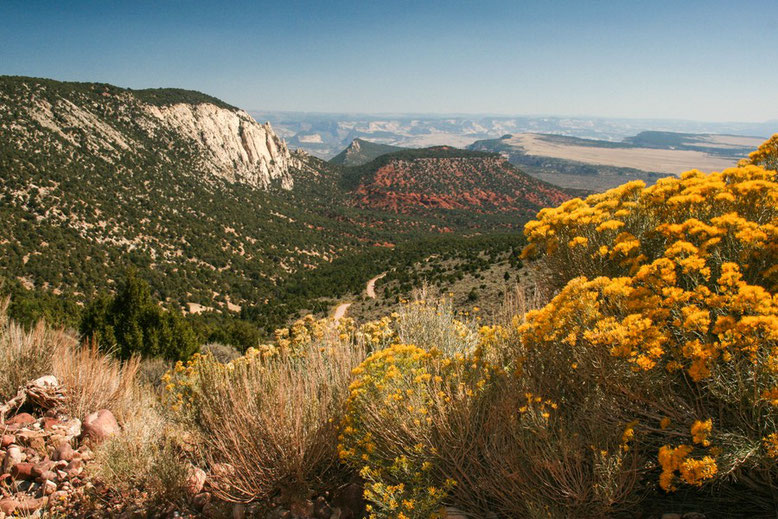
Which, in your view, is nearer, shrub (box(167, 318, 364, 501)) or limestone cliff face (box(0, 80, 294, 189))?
shrub (box(167, 318, 364, 501))

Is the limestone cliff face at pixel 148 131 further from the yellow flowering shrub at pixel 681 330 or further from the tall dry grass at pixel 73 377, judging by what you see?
the yellow flowering shrub at pixel 681 330

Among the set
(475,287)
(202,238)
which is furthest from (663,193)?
(202,238)

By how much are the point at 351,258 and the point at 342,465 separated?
46.7 m

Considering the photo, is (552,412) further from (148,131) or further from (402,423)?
(148,131)

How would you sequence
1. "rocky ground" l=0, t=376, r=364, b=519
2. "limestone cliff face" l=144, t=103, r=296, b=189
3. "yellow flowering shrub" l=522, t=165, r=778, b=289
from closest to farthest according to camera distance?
1. "yellow flowering shrub" l=522, t=165, r=778, b=289
2. "rocky ground" l=0, t=376, r=364, b=519
3. "limestone cliff face" l=144, t=103, r=296, b=189

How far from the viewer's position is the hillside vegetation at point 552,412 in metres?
2.25

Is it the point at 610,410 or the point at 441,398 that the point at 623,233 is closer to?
the point at 610,410

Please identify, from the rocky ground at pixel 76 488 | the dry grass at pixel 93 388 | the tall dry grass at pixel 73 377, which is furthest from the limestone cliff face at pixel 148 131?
the rocky ground at pixel 76 488

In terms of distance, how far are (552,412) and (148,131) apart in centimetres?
7072

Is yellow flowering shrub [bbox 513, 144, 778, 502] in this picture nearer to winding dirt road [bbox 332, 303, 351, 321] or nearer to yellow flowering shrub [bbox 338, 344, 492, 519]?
yellow flowering shrub [bbox 338, 344, 492, 519]

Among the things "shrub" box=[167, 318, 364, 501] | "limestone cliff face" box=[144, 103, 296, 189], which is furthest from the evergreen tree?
"limestone cliff face" box=[144, 103, 296, 189]

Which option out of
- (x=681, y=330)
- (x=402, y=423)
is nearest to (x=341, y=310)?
(x=402, y=423)

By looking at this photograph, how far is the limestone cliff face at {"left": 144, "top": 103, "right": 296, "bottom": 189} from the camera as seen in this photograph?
67.8 metres

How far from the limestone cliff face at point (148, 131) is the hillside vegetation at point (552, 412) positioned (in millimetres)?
48488
